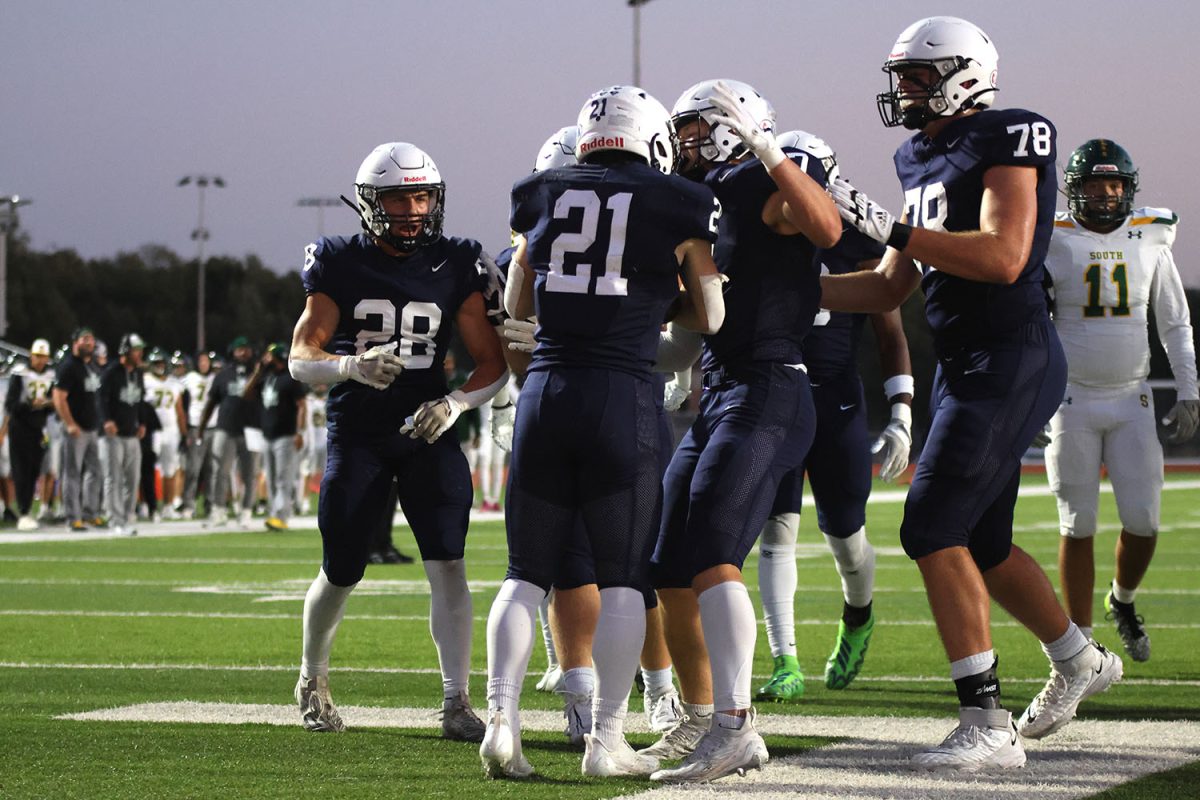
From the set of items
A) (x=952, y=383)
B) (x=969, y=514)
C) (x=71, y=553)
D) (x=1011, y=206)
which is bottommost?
(x=71, y=553)

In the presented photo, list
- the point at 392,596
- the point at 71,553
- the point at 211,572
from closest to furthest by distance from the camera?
the point at 392,596, the point at 211,572, the point at 71,553

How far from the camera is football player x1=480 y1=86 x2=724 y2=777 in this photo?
14.4ft

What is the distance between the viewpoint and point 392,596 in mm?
10367

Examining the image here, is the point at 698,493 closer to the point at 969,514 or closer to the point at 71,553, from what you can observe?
the point at 969,514

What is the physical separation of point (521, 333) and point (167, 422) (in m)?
14.4

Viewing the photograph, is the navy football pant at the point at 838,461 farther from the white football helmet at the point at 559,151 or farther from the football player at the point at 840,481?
the white football helmet at the point at 559,151

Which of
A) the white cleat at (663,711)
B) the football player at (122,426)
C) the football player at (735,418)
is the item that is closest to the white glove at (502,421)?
the white cleat at (663,711)

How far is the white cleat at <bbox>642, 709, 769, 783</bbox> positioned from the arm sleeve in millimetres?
3472

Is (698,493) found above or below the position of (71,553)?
above

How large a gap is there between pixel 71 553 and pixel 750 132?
1072cm

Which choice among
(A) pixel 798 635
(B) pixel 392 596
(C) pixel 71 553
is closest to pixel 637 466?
(A) pixel 798 635

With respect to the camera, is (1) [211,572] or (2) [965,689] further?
(1) [211,572]

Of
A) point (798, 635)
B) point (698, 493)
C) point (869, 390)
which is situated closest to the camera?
point (698, 493)

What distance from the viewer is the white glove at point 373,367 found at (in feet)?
16.9
